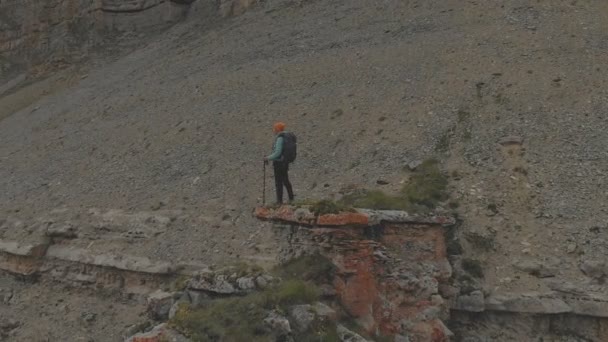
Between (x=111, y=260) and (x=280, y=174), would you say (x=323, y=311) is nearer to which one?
(x=280, y=174)

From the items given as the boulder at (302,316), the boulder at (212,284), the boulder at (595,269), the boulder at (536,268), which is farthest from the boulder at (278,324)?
the boulder at (595,269)

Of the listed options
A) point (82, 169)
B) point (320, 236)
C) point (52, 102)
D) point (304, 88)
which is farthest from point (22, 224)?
point (52, 102)

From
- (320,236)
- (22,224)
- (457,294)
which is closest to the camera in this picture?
(320,236)

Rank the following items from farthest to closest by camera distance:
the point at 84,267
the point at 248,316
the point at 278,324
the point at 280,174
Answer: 1. the point at 84,267
2. the point at 280,174
3. the point at 248,316
4. the point at 278,324

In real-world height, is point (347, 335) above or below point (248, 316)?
below

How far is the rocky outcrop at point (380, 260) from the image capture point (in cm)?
1026

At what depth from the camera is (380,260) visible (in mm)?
10758

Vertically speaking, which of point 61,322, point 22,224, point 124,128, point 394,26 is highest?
point 394,26

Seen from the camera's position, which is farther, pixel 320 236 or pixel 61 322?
pixel 61 322

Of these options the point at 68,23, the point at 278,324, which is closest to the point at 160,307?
the point at 278,324

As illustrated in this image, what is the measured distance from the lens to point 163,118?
27.0 meters

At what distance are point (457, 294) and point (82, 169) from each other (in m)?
18.1

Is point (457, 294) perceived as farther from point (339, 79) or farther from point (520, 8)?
point (520, 8)

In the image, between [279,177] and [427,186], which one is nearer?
[279,177]
